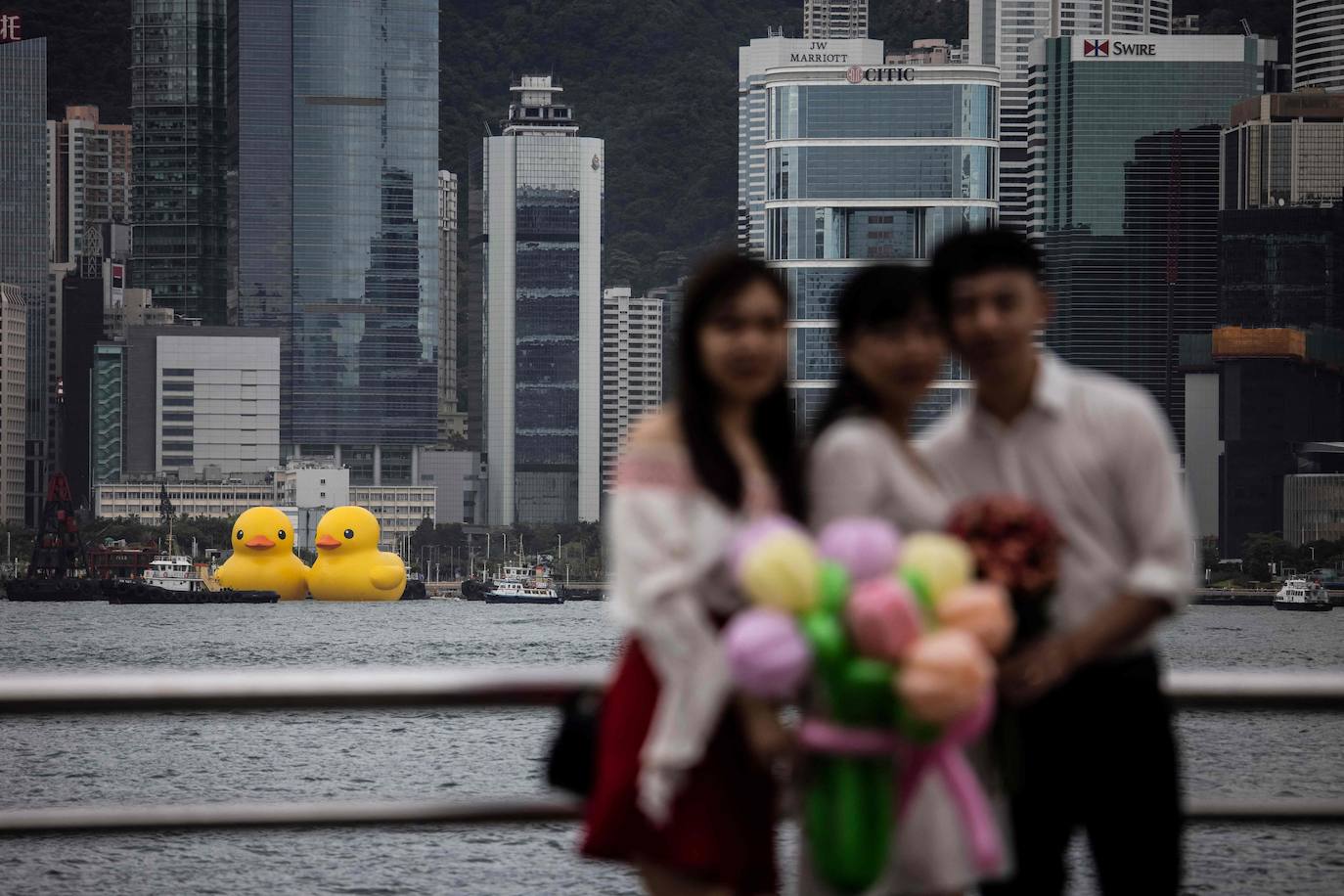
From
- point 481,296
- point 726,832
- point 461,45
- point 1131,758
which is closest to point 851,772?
point 726,832

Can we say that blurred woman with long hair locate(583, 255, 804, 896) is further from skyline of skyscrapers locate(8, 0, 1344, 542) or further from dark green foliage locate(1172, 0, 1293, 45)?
dark green foliage locate(1172, 0, 1293, 45)

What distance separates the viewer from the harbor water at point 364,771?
53.0 feet

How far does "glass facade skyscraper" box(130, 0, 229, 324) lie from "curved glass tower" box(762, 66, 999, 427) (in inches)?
1976

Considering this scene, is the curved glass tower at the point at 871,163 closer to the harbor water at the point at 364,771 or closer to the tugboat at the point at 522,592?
the tugboat at the point at 522,592

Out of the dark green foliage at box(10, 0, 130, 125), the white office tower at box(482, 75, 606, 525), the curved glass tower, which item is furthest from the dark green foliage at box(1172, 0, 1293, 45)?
the dark green foliage at box(10, 0, 130, 125)

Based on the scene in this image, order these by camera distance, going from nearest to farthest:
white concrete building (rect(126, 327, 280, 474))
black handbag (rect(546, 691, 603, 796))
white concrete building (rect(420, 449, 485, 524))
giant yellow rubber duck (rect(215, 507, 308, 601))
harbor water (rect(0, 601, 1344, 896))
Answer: black handbag (rect(546, 691, 603, 796)), harbor water (rect(0, 601, 1344, 896)), giant yellow rubber duck (rect(215, 507, 308, 601)), white concrete building (rect(126, 327, 280, 474)), white concrete building (rect(420, 449, 485, 524))

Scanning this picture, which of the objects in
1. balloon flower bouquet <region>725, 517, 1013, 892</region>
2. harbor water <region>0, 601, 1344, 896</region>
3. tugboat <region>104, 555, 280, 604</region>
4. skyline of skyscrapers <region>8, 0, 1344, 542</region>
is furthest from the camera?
skyline of skyscrapers <region>8, 0, 1344, 542</region>

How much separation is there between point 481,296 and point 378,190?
15612 millimetres

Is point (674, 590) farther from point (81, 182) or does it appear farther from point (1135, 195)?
point (81, 182)

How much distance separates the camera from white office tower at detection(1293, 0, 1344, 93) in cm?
12781

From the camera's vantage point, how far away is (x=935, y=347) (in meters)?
2.50

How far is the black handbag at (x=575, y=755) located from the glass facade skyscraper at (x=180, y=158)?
422ft

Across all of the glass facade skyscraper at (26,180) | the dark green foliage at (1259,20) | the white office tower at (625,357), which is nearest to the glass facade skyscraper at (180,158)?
the glass facade skyscraper at (26,180)

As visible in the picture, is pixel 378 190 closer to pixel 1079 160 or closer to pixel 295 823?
pixel 1079 160
